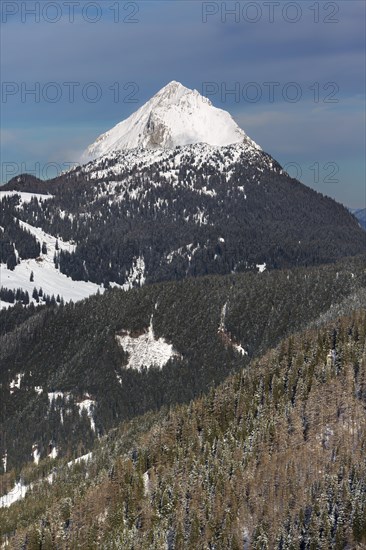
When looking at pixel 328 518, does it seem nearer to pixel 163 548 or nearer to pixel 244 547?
pixel 244 547

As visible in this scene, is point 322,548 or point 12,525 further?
point 12,525

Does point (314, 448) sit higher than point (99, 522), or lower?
higher

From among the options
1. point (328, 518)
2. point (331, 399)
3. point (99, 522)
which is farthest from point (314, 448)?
point (99, 522)

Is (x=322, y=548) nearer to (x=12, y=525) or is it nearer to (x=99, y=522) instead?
A: (x=99, y=522)

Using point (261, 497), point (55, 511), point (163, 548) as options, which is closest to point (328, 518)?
point (261, 497)

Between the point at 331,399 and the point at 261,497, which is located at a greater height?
the point at 331,399

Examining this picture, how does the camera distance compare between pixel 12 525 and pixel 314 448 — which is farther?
pixel 12 525

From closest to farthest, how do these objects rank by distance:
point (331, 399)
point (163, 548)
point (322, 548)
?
point (322, 548) < point (163, 548) < point (331, 399)

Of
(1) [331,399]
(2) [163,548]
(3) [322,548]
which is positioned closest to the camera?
(3) [322,548]

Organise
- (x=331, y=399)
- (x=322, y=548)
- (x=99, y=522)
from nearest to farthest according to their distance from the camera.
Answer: (x=322, y=548), (x=99, y=522), (x=331, y=399)
